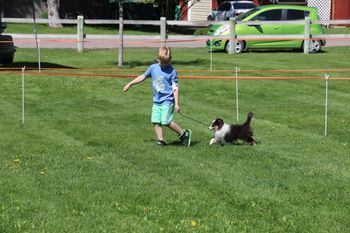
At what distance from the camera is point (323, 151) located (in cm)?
934

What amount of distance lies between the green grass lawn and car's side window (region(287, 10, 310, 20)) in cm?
1262

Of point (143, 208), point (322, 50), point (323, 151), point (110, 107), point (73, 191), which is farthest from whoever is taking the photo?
point (322, 50)

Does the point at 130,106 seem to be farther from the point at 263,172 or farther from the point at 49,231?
the point at 49,231

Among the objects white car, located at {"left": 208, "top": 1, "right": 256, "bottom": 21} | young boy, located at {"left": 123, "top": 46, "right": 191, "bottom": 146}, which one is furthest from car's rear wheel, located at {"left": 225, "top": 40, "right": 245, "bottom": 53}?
young boy, located at {"left": 123, "top": 46, "right": 191, "bottom": 146}

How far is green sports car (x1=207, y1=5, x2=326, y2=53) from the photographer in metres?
26.0

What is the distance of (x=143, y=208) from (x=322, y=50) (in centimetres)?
2179

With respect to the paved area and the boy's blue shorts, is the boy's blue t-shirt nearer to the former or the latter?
the boy's blue shorts

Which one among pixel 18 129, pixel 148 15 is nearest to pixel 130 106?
pixel 18 129

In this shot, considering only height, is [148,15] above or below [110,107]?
above

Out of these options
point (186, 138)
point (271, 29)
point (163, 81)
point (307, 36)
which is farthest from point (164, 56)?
point (271, 29)

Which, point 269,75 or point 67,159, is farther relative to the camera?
point 269,75

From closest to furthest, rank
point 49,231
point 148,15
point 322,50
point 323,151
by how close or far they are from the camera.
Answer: point 49,231, point 323,151, point 322,50, point 148,15

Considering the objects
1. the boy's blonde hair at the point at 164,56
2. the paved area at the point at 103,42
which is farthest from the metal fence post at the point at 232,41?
the boy's blonde hair at the point at 164,56

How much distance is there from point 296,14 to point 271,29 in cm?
188
